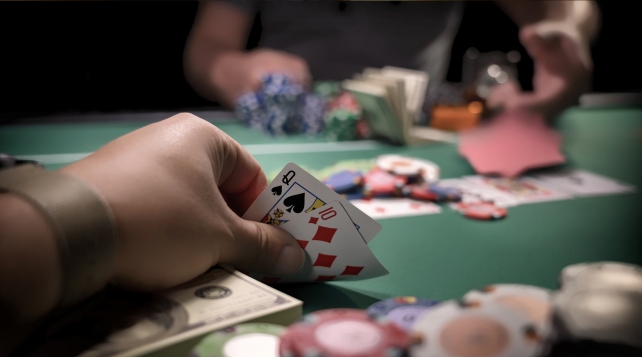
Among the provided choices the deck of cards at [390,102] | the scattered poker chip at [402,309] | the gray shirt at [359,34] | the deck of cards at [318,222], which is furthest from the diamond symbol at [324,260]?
the gray shirt at [359,34]

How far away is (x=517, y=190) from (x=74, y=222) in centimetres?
126

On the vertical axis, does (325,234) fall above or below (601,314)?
below

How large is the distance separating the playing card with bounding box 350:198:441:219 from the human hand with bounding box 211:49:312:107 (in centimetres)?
95

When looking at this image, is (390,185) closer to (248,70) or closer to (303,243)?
(303,243)

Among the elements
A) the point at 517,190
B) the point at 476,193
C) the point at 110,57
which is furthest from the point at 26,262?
the point at 110,57

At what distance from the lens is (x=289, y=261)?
33.0 inches

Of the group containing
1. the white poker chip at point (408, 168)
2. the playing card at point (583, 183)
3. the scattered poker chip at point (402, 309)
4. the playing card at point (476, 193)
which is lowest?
the playing card at point (476, 193)

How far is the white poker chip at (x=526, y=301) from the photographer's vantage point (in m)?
0.41

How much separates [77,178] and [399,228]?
76 cm

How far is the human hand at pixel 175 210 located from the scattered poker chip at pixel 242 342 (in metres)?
0.13

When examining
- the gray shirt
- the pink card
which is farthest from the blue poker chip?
the gray shirt

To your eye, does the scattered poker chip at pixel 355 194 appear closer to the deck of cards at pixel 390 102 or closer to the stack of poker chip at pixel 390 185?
the stack of poker chip at pixel 390 185

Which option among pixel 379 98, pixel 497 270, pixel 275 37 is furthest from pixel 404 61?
pixel 497 270

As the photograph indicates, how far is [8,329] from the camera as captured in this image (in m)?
0.57
